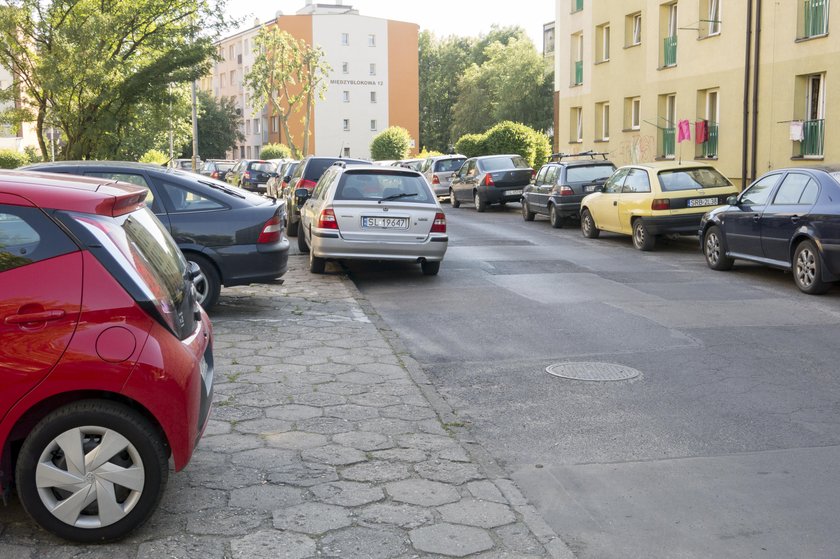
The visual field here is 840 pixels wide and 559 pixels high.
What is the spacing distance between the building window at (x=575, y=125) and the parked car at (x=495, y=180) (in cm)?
659

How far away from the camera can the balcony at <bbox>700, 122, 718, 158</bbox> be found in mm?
26350

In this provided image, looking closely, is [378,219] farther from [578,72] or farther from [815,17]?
[578,72]

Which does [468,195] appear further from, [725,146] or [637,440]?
[637,440]

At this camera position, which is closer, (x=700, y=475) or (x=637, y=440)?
(x=700, y=475)

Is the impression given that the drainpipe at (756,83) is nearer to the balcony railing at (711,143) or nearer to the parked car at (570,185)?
the balcony railing at (711,143)

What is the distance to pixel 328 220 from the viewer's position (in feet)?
44.5

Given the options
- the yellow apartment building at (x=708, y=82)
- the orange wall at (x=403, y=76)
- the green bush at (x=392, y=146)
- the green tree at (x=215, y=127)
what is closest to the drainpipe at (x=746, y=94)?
the yellow apartment building at (x=708, y=82)

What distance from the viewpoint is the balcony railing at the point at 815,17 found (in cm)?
2178

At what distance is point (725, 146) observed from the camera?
25656 millimetres

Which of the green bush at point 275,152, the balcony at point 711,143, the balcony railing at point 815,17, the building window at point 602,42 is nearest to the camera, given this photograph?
the balcony railing at point 815,17

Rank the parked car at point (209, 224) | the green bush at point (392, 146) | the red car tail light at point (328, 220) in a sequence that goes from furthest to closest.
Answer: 1. the green bush at point (392, 146)
2. the red car tail light at point (328, 220)
3. the parked car at point (209, 224)

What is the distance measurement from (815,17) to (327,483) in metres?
20.6

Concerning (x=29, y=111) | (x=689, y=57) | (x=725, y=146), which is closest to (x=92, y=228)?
(x=29, y=111)

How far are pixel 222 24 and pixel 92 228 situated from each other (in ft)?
65.5
